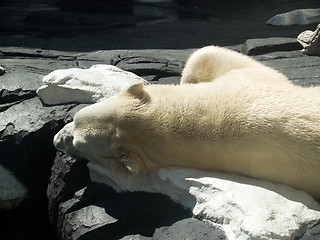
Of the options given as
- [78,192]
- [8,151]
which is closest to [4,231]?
[8,151]

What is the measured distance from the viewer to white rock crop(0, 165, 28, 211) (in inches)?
154

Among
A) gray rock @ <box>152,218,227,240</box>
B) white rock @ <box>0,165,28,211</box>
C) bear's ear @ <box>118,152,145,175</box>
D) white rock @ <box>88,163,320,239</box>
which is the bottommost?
white rock @ <box>0,165,28,211</box>

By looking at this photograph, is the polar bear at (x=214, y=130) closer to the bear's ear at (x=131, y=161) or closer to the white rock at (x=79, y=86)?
the bear's ear at (x=131, y=161)

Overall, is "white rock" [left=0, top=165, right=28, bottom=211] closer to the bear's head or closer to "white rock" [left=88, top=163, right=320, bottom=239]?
the bear's head

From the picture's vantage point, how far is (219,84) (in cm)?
290

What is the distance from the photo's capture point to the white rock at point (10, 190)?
3906 mm

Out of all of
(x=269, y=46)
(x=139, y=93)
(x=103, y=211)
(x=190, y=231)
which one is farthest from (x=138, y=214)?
(x=269, y=46)

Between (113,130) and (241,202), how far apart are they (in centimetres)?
81

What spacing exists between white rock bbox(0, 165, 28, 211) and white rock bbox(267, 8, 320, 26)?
5837 mm

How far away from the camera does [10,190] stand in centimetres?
392

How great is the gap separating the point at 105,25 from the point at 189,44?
1.99m

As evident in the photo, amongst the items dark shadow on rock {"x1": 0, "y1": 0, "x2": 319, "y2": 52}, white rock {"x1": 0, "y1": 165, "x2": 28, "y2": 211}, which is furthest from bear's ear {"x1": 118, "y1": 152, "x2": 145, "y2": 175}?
dark shadow on rock {"x1": 0, "y1": 0, "x2": 319, "y2": 52}

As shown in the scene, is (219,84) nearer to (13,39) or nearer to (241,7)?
(13,39)

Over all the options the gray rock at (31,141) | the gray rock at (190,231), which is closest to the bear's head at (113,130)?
the gray rock at (190,231)
